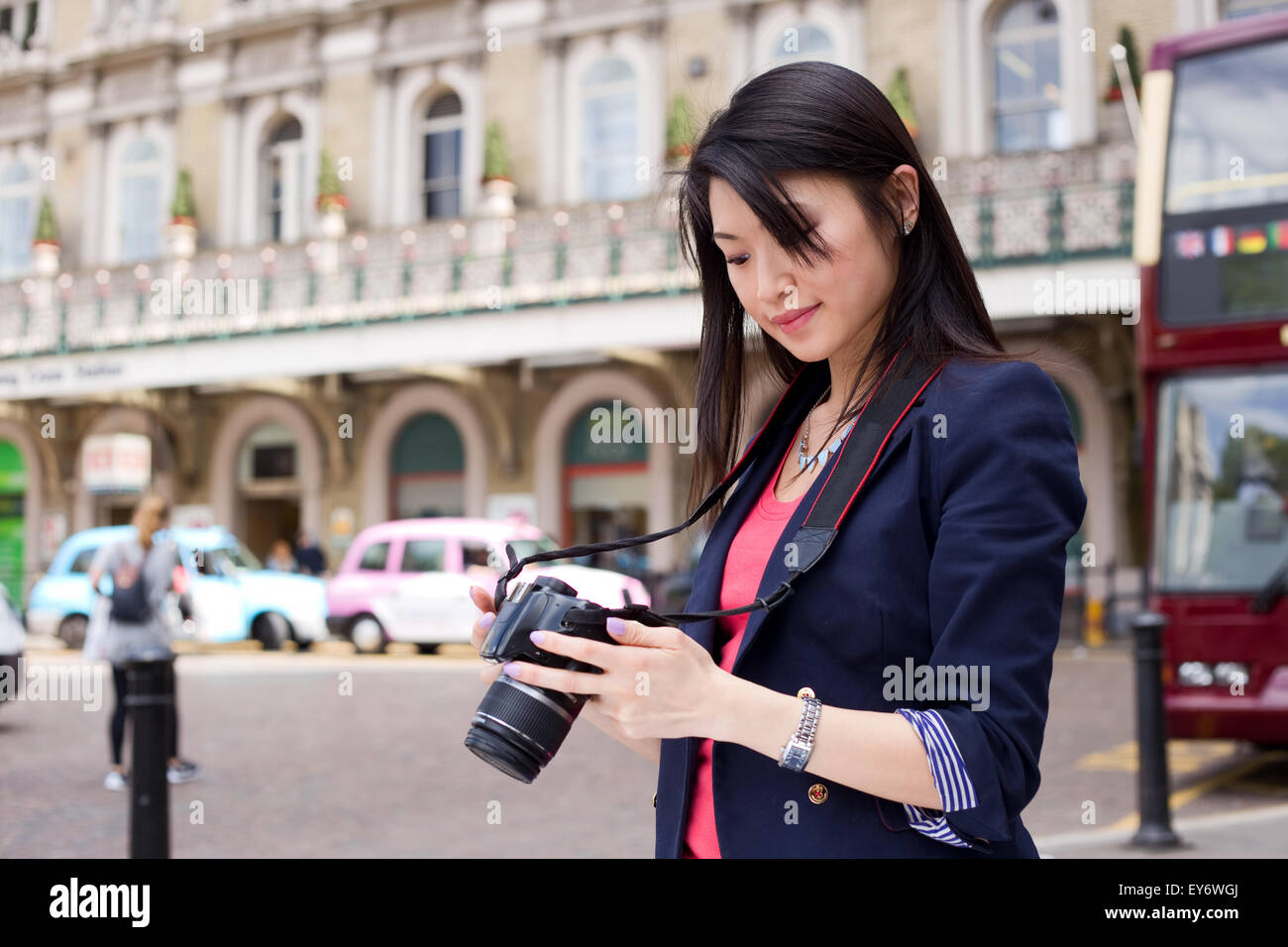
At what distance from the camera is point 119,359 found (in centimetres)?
2184

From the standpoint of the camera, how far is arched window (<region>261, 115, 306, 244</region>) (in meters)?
23.1

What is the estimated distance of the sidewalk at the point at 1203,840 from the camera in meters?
5.54

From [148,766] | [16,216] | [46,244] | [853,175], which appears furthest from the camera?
[16,216]

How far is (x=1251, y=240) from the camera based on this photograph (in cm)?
751

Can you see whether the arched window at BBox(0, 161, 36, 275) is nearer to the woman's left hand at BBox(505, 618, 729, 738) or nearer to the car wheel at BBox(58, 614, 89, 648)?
the car wheel at BBox(58, 614, 89, 648)

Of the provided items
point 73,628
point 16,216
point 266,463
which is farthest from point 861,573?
point 16,216

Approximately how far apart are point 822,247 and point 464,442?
66.9 ft

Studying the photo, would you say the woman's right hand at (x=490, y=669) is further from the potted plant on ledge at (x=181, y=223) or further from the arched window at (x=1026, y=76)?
the potted plant on ledge at (x=181, y=223)

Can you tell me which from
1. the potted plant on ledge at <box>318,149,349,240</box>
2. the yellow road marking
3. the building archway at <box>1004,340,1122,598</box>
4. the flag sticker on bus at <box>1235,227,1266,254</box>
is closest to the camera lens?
the yellow road marking

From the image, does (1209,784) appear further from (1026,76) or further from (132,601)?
(1026,76)

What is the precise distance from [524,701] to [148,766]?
3479mm

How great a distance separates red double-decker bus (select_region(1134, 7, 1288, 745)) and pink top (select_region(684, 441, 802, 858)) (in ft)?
20.8

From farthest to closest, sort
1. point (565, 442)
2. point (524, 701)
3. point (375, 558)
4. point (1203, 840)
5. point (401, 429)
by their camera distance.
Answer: point (401, 429), point (565, 442), point (375, 558), point (1203, 840), point (524, 701)
